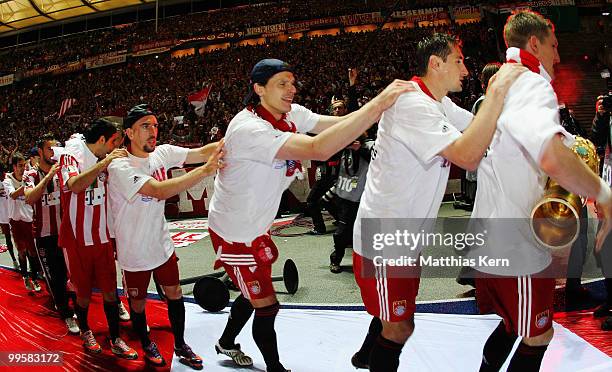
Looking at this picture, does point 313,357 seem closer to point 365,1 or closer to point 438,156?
point 438,156

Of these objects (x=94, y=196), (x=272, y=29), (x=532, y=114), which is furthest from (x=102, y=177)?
(x=272, y=29)

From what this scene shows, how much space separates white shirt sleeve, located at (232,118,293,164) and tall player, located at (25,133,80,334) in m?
2.72

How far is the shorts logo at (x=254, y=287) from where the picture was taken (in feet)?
10.5

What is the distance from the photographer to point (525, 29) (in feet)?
7.32

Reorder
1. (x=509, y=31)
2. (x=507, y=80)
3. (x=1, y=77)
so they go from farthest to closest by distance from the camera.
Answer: (x=1, y=77) → (x=509, y=31) → (x=507, y=80)

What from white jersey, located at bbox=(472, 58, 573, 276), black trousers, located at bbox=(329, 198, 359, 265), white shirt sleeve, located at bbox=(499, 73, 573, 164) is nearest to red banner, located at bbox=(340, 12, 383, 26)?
black trousers, located at bbox=(329, 198, 359, 265)

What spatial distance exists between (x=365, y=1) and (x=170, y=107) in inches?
539

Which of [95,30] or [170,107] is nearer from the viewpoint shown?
[170,107]

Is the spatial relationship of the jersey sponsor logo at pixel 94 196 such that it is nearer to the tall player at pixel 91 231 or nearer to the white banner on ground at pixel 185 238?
the tall player at pixel 91 231

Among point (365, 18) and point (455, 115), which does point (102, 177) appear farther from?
point (365, 18)

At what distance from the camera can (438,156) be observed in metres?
2.29

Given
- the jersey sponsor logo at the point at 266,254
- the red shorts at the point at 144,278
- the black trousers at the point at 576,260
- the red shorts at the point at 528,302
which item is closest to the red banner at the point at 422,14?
the black trousers at the point at 576,260

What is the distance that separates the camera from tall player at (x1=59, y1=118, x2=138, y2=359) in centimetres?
403

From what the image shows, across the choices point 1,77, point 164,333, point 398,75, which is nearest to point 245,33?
point 398,75
